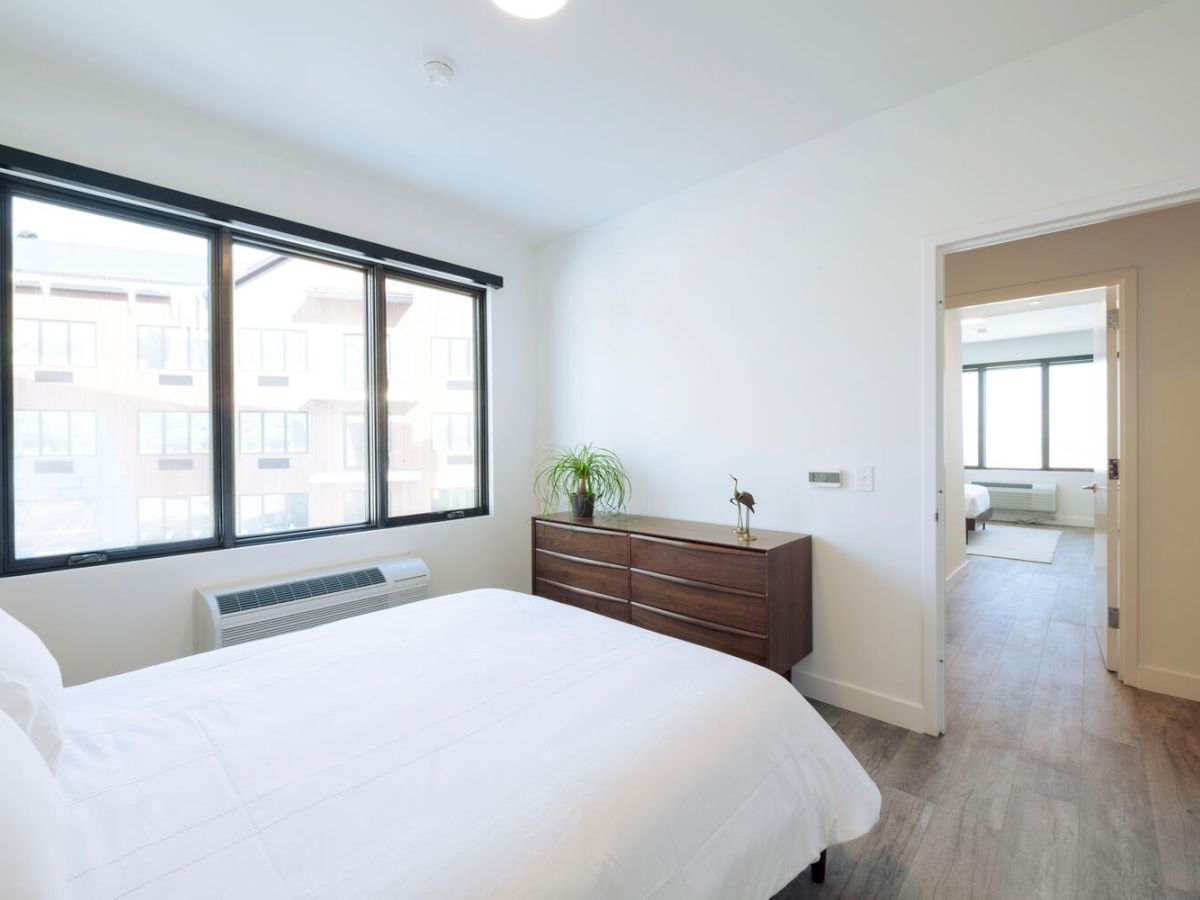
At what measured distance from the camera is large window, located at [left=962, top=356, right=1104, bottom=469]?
724 centimetres

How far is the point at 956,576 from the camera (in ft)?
15.0

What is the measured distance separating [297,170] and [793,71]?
243cm

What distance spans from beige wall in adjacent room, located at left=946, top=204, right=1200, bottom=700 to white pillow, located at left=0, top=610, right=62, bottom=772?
13.7 ft

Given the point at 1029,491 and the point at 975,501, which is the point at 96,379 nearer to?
the point at 975,501

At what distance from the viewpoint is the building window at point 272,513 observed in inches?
106

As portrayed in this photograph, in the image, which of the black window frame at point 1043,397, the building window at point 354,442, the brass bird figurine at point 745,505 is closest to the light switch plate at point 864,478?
the brass bird figurine at point 745,505

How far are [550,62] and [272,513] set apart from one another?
2.48 metres

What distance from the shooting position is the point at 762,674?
1511 mm

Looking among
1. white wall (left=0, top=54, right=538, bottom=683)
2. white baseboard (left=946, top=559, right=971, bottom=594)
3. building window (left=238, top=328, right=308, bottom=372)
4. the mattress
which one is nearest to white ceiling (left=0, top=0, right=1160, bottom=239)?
white wall (left=0, top=54, right=538, bottom=683)

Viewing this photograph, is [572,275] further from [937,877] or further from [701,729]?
[937,877]

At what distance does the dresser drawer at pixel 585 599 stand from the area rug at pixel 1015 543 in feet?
15.4

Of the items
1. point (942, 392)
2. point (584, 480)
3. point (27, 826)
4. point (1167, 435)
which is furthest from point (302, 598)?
point (1167, 435)

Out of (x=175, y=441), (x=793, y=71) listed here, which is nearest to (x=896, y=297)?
(x=793, y=71)

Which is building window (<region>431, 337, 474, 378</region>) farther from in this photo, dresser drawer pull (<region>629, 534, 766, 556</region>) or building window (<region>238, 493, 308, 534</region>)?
dresser drawer pull (<region>629, 534, 766, 556</region>)
